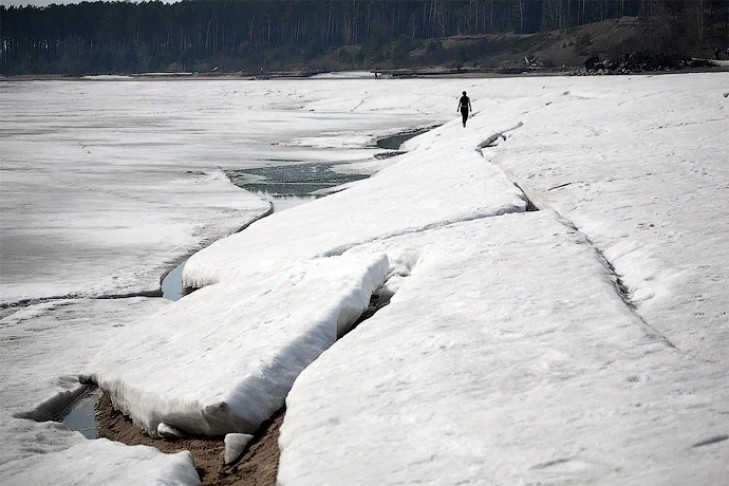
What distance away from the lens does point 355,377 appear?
3.84 meters

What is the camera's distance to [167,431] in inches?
166

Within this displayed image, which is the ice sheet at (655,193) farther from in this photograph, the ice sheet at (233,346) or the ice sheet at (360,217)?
the ice sheet at (233,346)

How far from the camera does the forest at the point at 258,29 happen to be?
263ft

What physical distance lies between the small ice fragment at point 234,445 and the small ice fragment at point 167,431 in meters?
0.39

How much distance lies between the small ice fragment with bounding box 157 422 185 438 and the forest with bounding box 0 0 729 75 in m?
60.0

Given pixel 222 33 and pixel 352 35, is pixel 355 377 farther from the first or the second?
pixel 222 33

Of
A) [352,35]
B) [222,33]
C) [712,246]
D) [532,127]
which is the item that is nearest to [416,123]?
[532,127]

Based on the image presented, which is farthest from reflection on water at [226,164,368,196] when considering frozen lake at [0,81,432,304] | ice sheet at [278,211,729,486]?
ice sheet at [278,211,729,486]

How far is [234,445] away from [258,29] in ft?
345

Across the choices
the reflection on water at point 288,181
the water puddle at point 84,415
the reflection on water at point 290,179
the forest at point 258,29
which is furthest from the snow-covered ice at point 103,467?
the forest at point 258,29

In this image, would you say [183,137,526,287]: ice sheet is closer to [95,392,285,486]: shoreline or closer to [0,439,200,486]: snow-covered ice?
[95,392,285,486]: shoreline

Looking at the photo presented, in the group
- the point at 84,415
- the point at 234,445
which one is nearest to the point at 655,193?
the point at 234,445

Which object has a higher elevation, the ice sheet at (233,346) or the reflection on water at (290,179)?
the ice sheet at (233,346)

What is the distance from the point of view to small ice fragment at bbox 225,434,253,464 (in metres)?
3.82
